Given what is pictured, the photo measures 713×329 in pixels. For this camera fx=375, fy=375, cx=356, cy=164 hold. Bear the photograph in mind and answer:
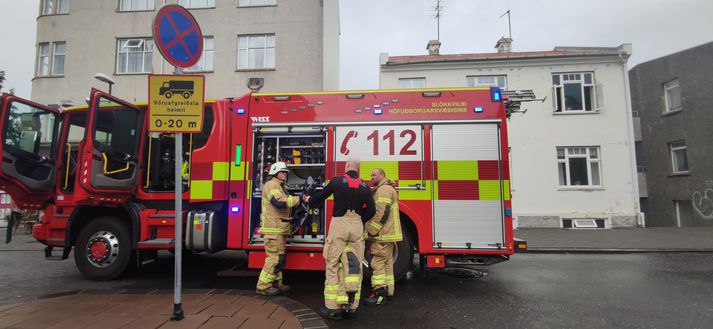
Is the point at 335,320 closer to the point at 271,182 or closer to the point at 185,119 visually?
the point at 271,182

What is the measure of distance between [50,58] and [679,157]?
2724 centimetres

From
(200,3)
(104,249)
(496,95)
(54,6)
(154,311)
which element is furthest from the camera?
(54,6)

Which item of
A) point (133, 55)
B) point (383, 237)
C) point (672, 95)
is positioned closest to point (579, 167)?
point (672, 95)

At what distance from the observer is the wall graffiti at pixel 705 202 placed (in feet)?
47.0

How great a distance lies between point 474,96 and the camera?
520 centimetres

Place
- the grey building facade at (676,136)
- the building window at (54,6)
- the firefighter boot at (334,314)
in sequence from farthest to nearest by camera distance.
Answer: the building window at (54,6) < the grey building facade at (676,136) < the firefighter boot at (334,314)

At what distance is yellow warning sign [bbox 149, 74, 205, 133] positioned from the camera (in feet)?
11.9

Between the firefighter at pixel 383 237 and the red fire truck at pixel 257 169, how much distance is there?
0.49m

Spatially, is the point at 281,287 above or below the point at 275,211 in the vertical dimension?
below

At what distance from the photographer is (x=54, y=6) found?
16.4m

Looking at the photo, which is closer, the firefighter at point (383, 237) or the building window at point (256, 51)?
the firefighter at point (383, 237)

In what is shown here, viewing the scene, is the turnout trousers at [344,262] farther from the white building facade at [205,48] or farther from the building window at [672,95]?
the building window at [672,95]

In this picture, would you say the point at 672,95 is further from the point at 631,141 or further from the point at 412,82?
the point at 412,82

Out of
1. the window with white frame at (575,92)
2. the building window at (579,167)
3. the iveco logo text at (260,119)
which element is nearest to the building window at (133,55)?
the iveco logo text at (260,119)
